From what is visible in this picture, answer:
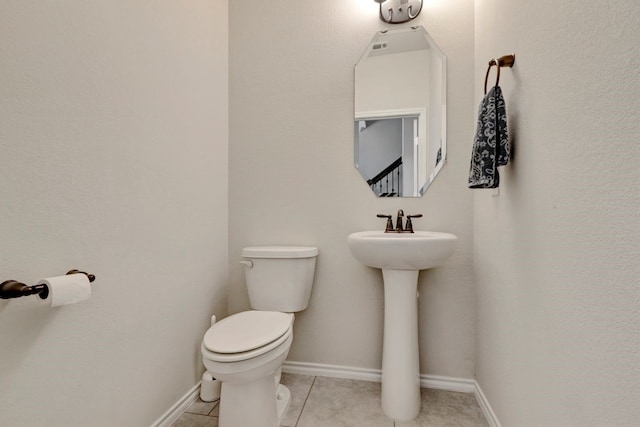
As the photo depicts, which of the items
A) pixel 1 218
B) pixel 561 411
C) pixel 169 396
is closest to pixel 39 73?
pixel 1 218

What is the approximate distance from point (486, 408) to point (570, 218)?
1.11 metres

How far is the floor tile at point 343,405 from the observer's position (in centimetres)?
138

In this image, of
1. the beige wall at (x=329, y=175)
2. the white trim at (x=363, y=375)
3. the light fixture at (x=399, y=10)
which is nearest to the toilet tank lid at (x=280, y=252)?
the beige wall at (x=329, y=175)

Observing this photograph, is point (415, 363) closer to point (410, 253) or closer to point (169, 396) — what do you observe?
point (410, 253)

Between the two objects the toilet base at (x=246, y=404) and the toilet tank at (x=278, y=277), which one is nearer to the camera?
the toilet base at (x=246, y=404)

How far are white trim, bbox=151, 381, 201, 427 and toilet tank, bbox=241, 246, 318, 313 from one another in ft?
1.65

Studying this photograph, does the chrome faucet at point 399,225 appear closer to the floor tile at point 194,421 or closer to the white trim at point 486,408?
the white trim at point 486,408

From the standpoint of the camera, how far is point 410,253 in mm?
1242

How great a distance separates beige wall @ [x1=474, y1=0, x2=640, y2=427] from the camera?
23.1 inches

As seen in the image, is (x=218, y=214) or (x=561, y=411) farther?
(x=218, y=214)

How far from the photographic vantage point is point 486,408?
1398 mm

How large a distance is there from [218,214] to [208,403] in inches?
39.5

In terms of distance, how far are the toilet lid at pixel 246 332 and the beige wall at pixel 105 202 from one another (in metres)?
0.29

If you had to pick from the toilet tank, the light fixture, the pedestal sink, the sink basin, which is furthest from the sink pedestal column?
the light fixture
